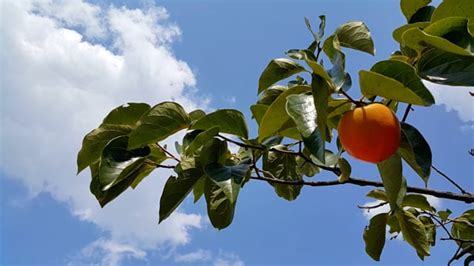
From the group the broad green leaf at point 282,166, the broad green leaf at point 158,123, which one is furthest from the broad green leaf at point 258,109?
the broad green leaf at point 282,166

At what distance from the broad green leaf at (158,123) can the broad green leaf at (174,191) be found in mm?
136

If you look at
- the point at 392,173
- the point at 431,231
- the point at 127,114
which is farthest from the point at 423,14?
the point at 431,231

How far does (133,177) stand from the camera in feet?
5.32

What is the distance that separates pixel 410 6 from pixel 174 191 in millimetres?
894

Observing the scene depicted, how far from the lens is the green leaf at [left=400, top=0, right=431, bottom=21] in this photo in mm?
1508

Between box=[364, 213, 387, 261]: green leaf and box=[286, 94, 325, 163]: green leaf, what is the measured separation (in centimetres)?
120

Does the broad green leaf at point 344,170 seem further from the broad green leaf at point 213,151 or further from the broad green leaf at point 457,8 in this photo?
the broad green leaf at point 457,8

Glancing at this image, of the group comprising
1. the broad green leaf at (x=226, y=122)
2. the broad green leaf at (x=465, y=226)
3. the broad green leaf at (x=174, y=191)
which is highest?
the broad green leaf at (x=226, y=122)

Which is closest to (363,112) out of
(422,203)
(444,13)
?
(444,13)

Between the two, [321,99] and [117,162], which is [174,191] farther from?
[321,99]

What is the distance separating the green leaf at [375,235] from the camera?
2.23 meters

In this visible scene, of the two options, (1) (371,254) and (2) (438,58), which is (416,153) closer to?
(2) (438,58)

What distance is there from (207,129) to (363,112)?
18.8 inches

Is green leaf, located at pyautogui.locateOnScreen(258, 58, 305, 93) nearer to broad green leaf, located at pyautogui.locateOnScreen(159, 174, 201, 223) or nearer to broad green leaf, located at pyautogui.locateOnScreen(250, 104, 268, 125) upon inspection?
broad green leaf, located at pyautogui.locateOnScreen(250, 104, 268, 125)
